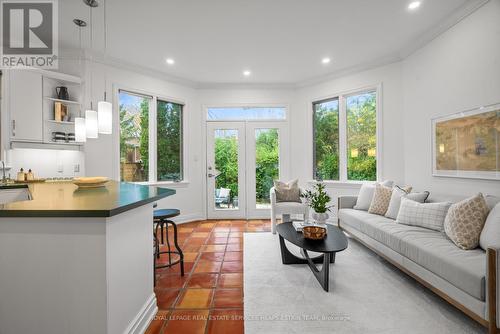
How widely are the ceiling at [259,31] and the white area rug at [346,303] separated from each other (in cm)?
291

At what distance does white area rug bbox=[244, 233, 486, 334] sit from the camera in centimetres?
175

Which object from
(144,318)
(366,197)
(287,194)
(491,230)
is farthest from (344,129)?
(144,318)

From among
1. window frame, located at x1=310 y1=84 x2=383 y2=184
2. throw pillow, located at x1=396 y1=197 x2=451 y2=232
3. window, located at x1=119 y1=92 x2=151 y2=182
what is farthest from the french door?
throw pillow, located at x1=396 y1=197 x2=451 y2=232

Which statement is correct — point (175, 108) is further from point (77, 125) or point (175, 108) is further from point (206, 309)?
point (206, 309)

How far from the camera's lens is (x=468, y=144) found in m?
2.73

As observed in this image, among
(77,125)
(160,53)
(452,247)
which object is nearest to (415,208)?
(452,247)

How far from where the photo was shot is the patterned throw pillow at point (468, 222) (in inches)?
78.4

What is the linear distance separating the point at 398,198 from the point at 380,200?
24 cm

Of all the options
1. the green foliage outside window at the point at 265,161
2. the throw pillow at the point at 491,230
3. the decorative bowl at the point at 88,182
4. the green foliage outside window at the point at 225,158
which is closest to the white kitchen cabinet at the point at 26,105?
the decorative bowl at the point at 88,182

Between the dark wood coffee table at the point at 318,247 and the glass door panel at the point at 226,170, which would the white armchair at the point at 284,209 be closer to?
the dark wood coffee table at the point at 318,247

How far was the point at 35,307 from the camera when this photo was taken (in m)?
1.37

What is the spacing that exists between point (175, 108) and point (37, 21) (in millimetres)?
2338

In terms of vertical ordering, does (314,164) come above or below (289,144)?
below

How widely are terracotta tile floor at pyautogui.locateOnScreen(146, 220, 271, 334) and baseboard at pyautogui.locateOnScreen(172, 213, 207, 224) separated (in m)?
0.99
